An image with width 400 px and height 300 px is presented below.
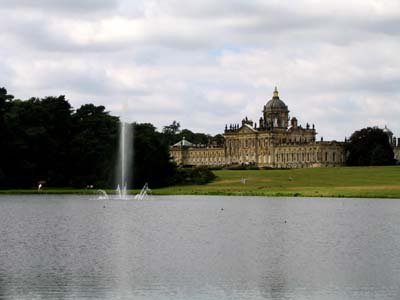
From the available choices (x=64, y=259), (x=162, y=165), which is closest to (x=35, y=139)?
(x=162, y=165)

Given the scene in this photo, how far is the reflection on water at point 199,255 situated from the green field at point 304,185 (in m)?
33.2

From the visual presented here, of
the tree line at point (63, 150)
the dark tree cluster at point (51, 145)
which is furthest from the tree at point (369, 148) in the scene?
the dark tree cluster at point (51, 145)

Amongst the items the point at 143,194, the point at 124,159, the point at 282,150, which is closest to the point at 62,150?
the point at 124,159

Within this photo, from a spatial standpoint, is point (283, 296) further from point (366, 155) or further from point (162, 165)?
point (366, 155)

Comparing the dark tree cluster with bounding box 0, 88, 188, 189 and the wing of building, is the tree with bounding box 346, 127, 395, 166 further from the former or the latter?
the dark tree cluster with bounding box 0, 88, 188, 189

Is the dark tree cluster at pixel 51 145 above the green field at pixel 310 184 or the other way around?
above

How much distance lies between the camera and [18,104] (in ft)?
337

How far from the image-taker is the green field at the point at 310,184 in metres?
88.2

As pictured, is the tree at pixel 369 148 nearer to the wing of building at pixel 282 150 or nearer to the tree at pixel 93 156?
the wing of building at pixel 282 150

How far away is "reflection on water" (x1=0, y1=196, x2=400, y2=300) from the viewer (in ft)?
85.5

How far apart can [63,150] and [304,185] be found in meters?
26.9

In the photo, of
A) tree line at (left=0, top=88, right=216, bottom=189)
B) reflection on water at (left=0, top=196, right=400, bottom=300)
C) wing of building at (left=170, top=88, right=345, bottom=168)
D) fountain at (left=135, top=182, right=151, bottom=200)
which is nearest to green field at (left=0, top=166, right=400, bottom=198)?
fountain at (left=135, top=182, right=151, bottom=200)

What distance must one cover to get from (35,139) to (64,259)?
220 feet

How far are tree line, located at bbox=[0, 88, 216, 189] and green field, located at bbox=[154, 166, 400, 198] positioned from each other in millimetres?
4207
